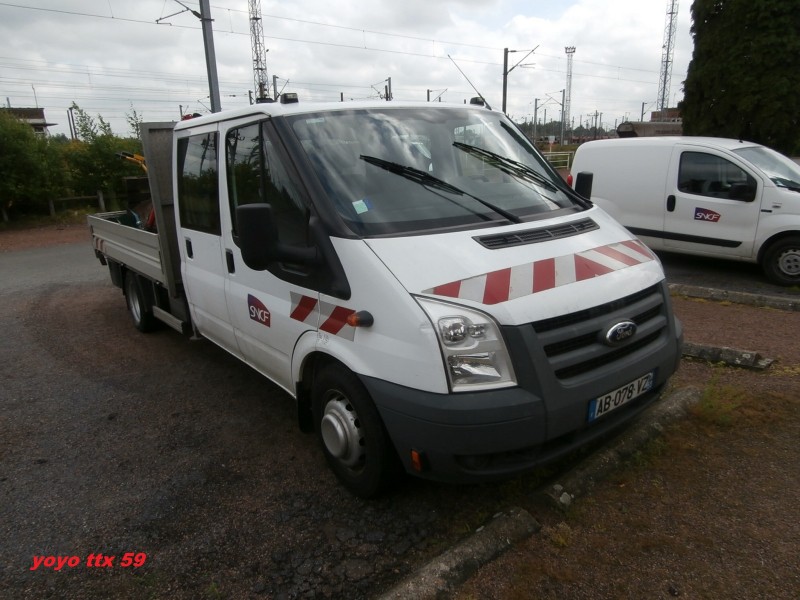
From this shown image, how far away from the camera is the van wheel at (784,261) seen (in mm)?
7242

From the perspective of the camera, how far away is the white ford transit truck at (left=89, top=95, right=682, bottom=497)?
247 centimetres

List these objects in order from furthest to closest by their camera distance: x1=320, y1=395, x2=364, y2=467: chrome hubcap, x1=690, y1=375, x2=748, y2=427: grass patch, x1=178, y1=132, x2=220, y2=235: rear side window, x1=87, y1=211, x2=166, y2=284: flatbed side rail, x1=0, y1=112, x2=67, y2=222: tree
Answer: x1=0, y1=112, x2=67, y2=222: tree, x1=87, y1=211, x2=166, y2=284: flatbed side rail, x1=178, y1=132, x2=220, y2=235: rear side window, x1=690, y1=375, x2=748, y2=427: grass patch, x1=320, y1=395, x2=364, y2=467: chrome hubcap

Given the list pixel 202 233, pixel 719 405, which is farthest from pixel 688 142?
pixel 202 233

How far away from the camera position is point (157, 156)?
4.98 meters

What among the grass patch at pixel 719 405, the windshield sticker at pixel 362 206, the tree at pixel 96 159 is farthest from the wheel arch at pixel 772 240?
the tree at pixel 96 159

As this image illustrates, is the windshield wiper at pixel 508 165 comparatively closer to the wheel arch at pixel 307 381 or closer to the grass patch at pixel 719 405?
the wheel arch at pixel 307 381

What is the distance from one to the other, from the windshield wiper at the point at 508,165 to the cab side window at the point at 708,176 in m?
5.29

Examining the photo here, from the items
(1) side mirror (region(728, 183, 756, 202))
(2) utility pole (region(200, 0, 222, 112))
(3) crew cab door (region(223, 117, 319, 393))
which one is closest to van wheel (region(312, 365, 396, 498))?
(3) crew cab door (region(223, 117, 319, 393))

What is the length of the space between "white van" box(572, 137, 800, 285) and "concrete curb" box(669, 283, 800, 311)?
150 cm

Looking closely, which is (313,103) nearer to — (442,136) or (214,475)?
(442,136)

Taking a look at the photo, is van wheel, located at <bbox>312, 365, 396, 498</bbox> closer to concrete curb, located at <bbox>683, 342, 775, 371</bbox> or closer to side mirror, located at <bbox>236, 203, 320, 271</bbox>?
side mirror, located at <bbox>236, 203, 320, 271</bbox>

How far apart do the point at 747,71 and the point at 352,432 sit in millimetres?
17024

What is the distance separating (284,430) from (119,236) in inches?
140

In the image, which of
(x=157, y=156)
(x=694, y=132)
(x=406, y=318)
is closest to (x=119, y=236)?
(x=157, y=156)
